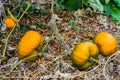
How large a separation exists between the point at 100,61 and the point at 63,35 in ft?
1.31

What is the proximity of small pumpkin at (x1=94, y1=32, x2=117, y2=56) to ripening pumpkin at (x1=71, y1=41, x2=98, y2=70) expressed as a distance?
85 mm

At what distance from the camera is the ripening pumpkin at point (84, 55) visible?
7.76 feet

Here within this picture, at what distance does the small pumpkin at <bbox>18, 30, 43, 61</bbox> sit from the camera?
8.00ft

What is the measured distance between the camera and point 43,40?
8.71 ft

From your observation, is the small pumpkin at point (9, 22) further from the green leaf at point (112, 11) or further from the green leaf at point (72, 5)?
the green leaf at point (112, 11)

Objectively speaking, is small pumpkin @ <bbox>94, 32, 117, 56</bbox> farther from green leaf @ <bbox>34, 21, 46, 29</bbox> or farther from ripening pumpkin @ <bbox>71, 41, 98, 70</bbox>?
green leaf @ <bbox>34, 21, 46, 29</bbox>

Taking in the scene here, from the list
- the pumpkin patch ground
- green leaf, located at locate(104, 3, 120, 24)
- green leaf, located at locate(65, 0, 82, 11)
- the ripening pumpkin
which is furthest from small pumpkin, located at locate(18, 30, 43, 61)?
green leaf, located at locate(104, 3, 120, 24)

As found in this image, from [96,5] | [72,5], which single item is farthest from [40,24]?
[96,5]

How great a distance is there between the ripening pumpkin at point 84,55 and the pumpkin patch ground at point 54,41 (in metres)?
0.04

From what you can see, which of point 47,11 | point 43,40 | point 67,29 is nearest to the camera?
point 43,40

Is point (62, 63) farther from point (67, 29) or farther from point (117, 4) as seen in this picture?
point (117, 4)

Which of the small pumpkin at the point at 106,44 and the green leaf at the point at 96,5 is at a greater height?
the green leaf at the point at 96,5

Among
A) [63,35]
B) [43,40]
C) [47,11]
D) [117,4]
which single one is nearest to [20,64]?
[43,40]

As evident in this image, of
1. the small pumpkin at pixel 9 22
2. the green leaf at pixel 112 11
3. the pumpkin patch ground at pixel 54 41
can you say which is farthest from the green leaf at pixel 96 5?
the small pumpkin at pixel 9 22
